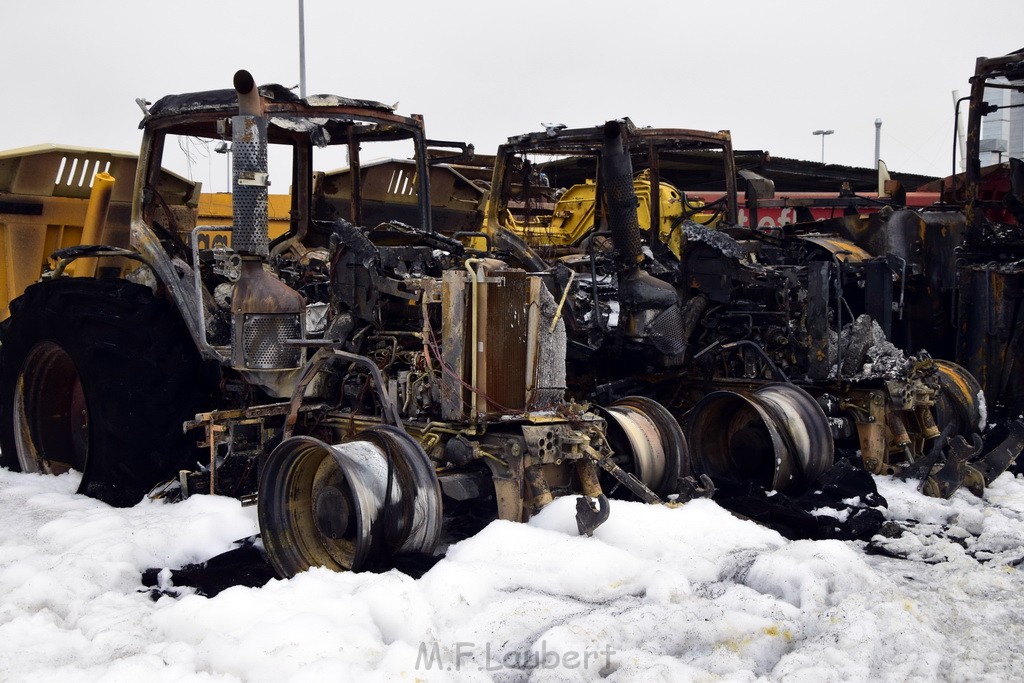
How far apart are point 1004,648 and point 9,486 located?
5530 mm

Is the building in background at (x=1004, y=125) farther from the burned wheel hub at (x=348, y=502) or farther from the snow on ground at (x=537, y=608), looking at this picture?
the burned wheel hub at (x=348, y=502)

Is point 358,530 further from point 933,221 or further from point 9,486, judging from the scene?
point 933,221

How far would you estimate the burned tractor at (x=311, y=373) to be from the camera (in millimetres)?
5020

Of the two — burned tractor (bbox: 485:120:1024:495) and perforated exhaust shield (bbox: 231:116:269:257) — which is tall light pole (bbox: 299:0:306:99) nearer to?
burned tractor (bbox: 485:120:1024:495)

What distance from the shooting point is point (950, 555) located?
5590 millimetres

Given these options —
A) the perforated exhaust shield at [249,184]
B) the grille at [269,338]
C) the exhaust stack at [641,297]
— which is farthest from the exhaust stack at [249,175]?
the exhaust stack at [641,297]

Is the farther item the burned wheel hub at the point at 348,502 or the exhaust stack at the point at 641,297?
the exhaust stack at the point at 641,297

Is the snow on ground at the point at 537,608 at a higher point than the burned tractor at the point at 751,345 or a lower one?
lower

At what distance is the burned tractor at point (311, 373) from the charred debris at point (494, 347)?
0.02 metres

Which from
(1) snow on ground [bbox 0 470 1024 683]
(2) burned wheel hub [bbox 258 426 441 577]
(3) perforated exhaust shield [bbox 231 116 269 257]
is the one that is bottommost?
(1) snow on ground [bbox 0 470 1024 683]

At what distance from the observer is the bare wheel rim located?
268 inches

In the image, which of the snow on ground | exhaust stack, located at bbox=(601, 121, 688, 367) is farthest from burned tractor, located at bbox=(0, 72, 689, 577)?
exhaust stack, located at bbox=(601, 121, 688, 367)

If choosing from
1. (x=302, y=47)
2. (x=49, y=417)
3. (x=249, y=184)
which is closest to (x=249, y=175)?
(x=249, y=184)

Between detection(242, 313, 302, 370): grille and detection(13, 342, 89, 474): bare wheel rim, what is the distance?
5.79 feet
